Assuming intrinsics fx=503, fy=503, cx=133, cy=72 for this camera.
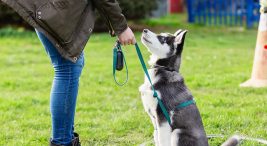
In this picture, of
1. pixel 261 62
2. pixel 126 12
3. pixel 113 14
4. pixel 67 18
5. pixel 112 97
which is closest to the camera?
pixel 67 18

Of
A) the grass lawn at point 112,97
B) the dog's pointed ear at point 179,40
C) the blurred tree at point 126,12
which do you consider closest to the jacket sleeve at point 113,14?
the dog's pointed ear at point 179,40

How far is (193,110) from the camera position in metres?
3.76

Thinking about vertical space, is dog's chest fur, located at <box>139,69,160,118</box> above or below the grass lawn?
above

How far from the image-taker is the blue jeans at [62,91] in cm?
359

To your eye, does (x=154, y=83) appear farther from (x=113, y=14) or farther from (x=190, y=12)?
(x=190, y=12)

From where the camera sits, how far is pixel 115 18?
359 centimetres

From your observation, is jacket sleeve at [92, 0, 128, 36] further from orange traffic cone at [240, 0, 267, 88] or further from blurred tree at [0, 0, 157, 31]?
blurred tree at [0, 0, 157, 31]

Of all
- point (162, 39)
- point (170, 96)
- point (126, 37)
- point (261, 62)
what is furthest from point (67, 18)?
point (261, 62)

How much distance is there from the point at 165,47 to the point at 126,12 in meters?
10.9

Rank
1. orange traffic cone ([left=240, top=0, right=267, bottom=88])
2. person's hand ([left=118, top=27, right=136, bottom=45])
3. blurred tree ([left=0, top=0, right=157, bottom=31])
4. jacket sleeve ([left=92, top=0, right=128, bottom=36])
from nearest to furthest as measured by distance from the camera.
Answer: jacket sleeve ([left=92, top=0, right=128, bottom=36])
person's hand ([left=118, top=27, right=136, bottom=45])
orange traffic cone ([left=240, top=0, right=267, bottom=88])
blurred tree ([left=0, top=0, right=157, bottom=31])

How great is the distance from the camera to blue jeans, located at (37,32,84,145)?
3590 mm

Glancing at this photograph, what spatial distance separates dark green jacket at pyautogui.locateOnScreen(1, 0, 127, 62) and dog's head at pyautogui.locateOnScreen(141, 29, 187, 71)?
29 centimetres

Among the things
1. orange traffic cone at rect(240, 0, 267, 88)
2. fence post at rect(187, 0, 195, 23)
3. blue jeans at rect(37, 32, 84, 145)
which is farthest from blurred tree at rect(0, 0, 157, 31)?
blue jeans at rect(37, 32, 84, 145)

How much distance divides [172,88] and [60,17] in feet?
3.31
